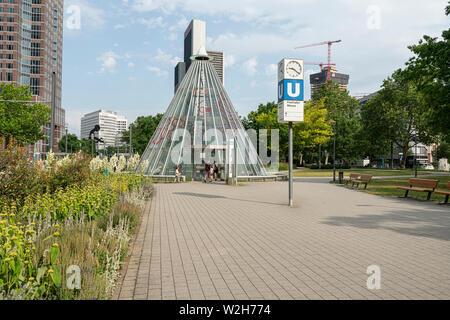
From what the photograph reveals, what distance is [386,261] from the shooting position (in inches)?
208

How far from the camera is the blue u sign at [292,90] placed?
11992 millimetres

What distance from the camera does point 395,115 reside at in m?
42.7

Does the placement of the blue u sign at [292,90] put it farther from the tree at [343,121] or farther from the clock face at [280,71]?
the tree at [343,121]

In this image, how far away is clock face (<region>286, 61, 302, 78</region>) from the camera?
11.9 m

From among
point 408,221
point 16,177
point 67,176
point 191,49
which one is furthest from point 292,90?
point 191,49

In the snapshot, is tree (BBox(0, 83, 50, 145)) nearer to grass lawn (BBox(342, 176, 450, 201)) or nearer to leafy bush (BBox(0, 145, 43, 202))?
leafy bush (BBox(0, 145, 43, 202))

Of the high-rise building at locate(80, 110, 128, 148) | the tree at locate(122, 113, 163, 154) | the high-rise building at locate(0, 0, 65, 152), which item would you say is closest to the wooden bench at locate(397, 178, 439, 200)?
the tree at locate(122, 113, 163, 154)

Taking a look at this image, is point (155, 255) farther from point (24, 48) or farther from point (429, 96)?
point (24, 48)

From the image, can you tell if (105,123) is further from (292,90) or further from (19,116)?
(292,90)

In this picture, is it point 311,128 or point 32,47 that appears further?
point 32,47

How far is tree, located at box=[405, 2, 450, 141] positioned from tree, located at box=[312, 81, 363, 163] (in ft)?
106

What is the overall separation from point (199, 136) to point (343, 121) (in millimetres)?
40739

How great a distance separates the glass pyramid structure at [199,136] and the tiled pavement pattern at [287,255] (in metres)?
15.2
